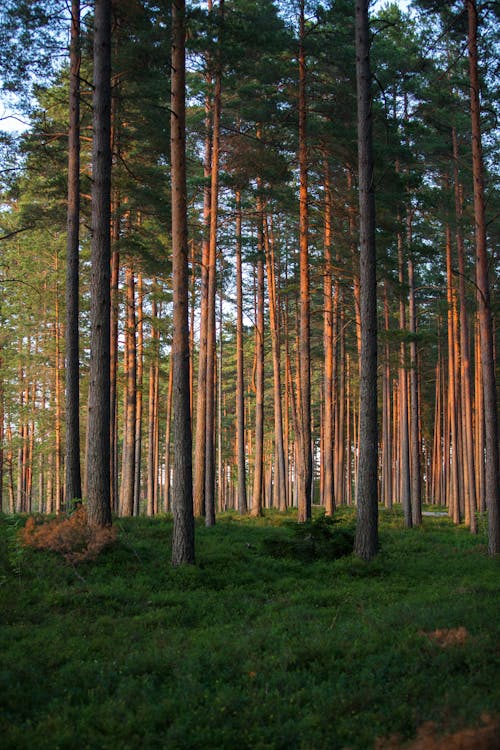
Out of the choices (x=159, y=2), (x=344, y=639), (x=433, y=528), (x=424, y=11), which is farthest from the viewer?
(x=433, y=528)

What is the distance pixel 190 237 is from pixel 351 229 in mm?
6394

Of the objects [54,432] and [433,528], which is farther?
[54,432]

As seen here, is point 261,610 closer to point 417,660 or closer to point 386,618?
point 386,618

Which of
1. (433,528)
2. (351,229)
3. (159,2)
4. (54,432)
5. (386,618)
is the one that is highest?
(159,2)

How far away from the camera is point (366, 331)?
13.4 m

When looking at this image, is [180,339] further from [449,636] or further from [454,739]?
[454,739]

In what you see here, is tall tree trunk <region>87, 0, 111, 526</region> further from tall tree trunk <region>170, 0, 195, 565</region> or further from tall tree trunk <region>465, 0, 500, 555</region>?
tall tree trunk <region>465, 0, 500, 555</region>

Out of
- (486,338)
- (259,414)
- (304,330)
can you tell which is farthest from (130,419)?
(486,338)

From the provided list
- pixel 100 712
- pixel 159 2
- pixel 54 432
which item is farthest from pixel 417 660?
pixel 54 432

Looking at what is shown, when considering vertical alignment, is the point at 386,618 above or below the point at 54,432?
below

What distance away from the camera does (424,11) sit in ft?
50.0

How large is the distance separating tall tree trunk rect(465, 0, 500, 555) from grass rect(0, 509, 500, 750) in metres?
2.46

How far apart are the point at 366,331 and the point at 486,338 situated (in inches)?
153

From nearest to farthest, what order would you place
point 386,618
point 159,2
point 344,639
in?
point 344,639, point 386,618, point 159,2
